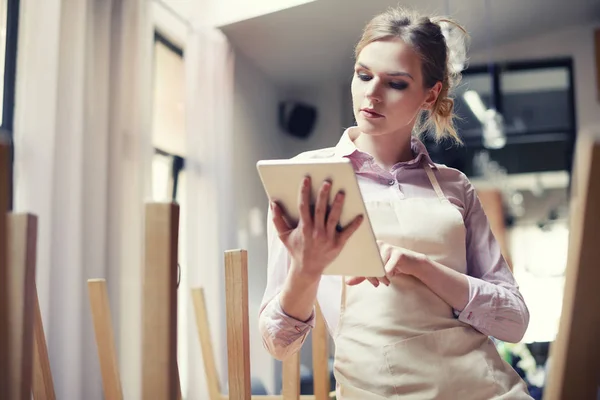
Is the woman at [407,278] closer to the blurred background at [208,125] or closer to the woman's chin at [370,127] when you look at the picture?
the woman's chin at [370,127]

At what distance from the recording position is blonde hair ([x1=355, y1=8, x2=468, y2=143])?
49.1 inches

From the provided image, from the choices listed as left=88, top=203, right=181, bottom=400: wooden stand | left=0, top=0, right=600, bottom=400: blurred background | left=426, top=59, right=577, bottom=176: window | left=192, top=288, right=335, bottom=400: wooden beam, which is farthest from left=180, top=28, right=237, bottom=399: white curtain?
left=88, top=203, right=181, bottom=400: wooden stand

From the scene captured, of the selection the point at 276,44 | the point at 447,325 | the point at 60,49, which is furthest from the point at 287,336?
the point at 276,44

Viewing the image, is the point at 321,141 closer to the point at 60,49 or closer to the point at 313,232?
the point at 60,49

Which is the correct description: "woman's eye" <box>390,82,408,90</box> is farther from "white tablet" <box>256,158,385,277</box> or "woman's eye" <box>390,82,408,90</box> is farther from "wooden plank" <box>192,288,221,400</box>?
"wooden plank" <box>192,288,221,400</box>

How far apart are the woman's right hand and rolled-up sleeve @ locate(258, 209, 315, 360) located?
0.60ft

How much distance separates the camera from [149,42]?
3.56 metres

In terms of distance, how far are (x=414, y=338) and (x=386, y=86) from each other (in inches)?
17.1

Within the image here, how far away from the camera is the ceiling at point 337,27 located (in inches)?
184

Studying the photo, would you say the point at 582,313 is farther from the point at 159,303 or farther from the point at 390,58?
the point at 390,58

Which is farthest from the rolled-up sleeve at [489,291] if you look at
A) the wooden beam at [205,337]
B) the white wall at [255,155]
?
the white wall at [255,155]

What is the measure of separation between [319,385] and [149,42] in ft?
8.54

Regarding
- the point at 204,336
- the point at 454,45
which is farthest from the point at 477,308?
the point at 454,45

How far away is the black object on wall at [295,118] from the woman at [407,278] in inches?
187
